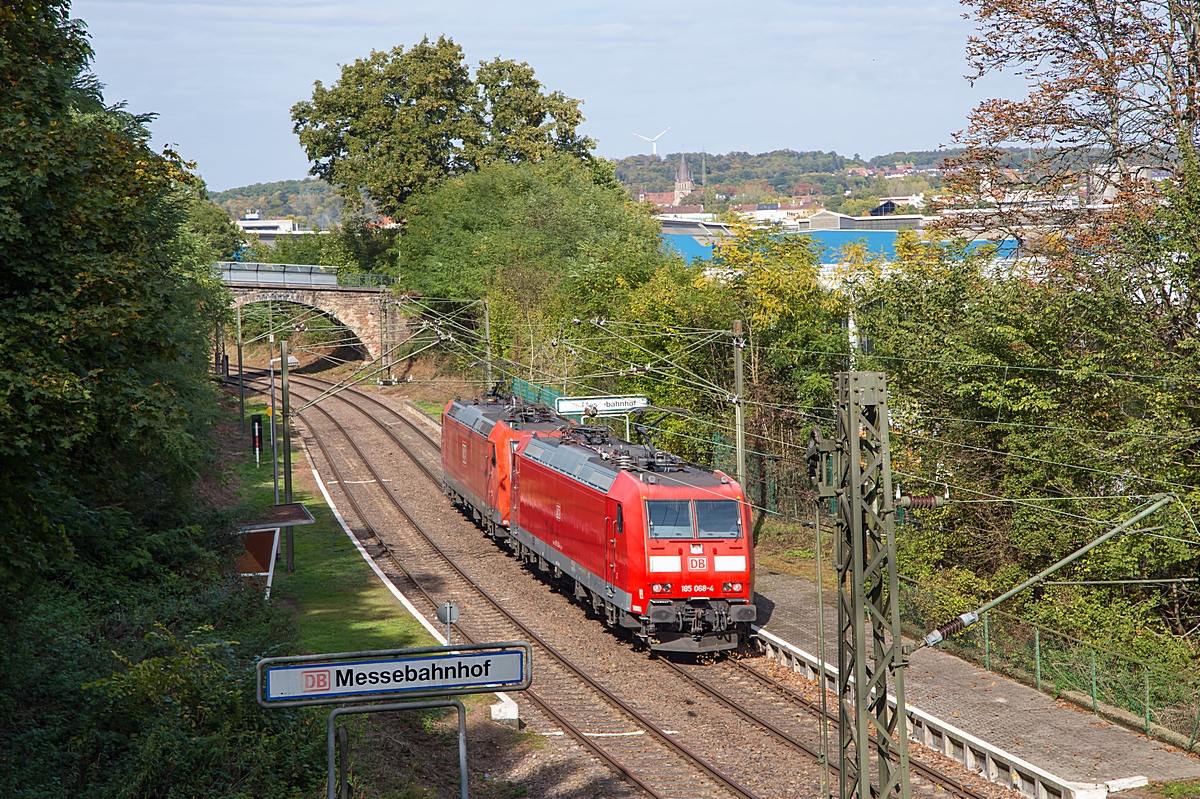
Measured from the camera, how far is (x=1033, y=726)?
1812 cm

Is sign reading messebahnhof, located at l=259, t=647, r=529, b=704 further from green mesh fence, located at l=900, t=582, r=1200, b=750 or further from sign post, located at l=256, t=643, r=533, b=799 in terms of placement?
green mesh fence, located at l=900, t=582, r=1200, b=750

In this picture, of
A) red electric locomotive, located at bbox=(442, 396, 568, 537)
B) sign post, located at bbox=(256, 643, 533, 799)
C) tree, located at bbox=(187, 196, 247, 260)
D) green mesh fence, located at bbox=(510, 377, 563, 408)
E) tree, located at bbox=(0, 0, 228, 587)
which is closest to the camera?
sign post, located at bbox=(256, 643, 533, 799)

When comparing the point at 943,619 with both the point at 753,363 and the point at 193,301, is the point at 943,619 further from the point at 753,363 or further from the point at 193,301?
the point at 193,301

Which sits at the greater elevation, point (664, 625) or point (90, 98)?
point (90, 98)

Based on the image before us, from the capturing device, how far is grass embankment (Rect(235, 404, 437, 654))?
23.5 metres

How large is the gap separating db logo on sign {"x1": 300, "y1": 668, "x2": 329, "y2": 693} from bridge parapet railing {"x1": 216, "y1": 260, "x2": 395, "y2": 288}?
58.9 m

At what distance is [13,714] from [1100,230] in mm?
23686

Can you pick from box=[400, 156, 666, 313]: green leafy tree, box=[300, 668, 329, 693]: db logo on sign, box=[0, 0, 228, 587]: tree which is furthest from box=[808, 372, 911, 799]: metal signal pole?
box=[400, 156, 666, 313]: green leafy tree

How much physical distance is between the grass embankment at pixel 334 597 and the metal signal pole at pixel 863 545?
12.0 m

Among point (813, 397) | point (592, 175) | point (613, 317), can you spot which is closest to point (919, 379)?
point (813, 397)

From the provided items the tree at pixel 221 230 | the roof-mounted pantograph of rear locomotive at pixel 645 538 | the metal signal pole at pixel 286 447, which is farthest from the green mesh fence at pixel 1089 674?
the tree at pixel 221 230

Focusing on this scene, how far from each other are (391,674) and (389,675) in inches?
0.7

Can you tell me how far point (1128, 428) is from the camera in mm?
21422

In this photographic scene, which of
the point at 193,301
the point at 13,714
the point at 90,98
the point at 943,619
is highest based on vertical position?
the point at 90,98
